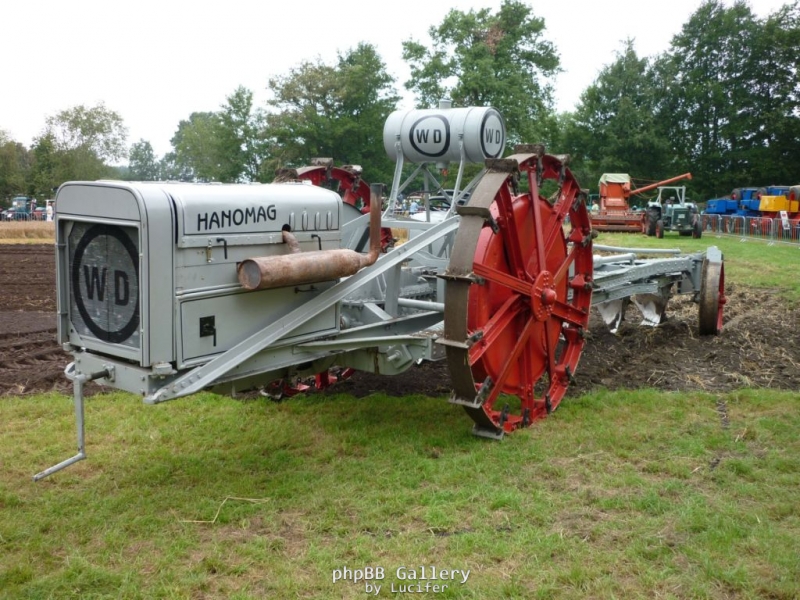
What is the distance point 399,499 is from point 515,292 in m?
1.88

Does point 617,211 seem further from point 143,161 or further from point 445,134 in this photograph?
point 143,161

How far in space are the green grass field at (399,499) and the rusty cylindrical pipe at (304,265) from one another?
1307mm

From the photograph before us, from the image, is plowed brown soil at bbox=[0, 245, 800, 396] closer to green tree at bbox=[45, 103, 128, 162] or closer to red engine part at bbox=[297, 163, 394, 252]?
red engine part at bbox=[297, 163, 394, 252]

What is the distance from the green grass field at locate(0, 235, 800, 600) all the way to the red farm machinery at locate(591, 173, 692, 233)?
22.9 metres

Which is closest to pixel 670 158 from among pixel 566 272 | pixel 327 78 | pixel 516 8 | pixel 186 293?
pixel 516 8

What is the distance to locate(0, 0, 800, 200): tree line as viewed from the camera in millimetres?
43062

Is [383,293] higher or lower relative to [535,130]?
lower

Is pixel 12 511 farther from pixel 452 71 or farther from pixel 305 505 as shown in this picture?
pixel 452 71

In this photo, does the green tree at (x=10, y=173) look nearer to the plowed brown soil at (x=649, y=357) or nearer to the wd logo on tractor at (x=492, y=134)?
the plowed brown soil at (x=649, y=357)

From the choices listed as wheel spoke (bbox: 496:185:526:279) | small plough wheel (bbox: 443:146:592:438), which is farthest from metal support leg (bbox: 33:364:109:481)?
wheel spoke (bbox: 496:185:526:279)

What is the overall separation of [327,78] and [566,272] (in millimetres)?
42144

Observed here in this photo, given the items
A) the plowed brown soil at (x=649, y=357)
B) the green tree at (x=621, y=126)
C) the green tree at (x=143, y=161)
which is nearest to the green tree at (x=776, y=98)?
the green tree at (x=621, y=126)

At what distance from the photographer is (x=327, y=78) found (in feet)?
151

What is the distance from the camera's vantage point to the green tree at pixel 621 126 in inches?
1804
